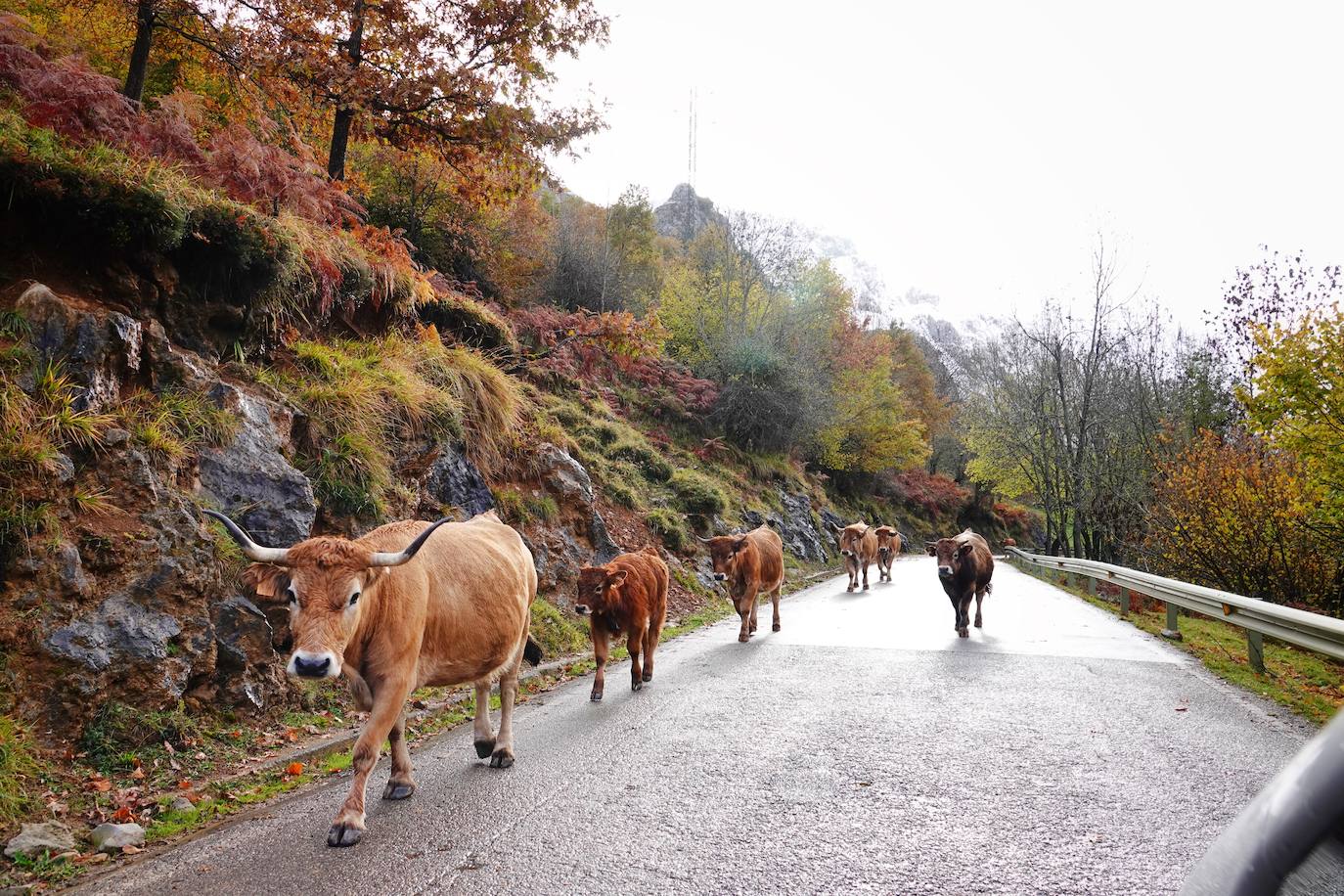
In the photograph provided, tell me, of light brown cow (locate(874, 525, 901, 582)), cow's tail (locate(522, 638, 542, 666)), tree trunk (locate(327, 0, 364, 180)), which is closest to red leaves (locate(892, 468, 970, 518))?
light brown cow (locate(874, 525, 901, 582))

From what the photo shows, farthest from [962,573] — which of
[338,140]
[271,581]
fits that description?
[338,140]

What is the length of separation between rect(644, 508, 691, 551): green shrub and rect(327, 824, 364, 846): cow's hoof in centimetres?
1182

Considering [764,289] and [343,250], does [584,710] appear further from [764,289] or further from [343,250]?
[764,289]

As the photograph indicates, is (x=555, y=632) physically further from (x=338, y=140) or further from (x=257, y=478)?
(x=338, y=140)

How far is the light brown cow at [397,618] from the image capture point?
3943 mm

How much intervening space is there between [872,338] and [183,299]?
42.1 m

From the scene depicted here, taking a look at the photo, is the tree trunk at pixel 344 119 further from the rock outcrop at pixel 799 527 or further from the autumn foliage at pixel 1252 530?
the autumn foliage at pixel 1252 530

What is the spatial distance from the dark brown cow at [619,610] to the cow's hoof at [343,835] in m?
3.28

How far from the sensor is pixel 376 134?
12.1 meters

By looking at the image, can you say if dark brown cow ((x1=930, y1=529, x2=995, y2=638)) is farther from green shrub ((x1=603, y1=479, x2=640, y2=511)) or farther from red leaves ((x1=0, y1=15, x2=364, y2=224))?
red leaves ((x1=0, y1=15, x2=364, y2=224))

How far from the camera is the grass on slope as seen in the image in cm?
667

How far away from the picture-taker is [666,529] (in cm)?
1596

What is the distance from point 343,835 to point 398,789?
28.4 inches

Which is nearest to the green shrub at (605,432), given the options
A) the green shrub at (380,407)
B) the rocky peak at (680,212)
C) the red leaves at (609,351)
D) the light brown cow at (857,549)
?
the red leaves at (609,351)
